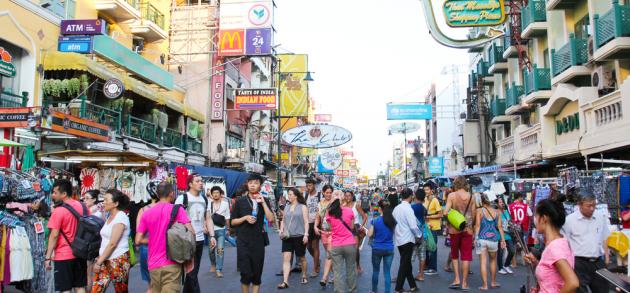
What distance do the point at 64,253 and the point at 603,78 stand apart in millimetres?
16552

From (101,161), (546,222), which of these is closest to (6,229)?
(101,161)

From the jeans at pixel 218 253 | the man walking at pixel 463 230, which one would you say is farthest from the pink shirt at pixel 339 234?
the jeans at pixel 218 253

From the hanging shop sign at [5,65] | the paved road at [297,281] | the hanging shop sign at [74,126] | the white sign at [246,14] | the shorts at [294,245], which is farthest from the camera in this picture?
the white sign at [246,14]

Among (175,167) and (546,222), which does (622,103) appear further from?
(175,167)

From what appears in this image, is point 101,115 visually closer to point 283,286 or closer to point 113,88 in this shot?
point 113,88

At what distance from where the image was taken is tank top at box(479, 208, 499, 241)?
867cm

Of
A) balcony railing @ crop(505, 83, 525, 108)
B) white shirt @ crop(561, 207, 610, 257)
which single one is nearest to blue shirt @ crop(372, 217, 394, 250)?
white shirt @ crop(561, 207, 610, 257)

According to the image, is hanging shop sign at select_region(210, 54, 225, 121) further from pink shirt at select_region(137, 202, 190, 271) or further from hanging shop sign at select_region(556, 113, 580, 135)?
pink shirt at select_region(137, 202, 190, 271)

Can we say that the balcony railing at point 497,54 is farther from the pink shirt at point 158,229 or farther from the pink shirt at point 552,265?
the pink shirt at point 552,265

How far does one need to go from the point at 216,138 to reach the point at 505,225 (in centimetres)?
2056

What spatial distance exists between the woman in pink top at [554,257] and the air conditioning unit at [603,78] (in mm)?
14574

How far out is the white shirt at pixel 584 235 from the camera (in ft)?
18.5

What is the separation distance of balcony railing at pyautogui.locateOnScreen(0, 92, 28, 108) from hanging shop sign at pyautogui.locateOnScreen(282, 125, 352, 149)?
25.1 ft

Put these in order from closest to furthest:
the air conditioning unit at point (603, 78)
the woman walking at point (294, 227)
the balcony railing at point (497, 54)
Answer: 1. the woman walking at point (294, 227)
2. the air conditioning unit at point (603, 78)
3. the balcony railing at point (497, 54)
